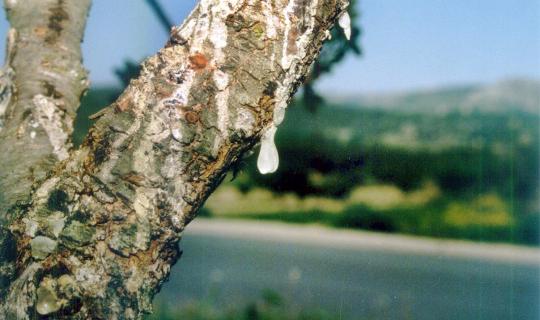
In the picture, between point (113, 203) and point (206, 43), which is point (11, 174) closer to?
point (113, 203)

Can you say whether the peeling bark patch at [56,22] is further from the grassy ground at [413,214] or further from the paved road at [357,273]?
the grassy ground at [413,214]

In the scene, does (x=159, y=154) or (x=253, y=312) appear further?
(x=253, y=312)

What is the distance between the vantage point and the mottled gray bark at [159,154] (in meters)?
0.62

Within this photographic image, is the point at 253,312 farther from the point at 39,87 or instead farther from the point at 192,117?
the point at 192,117

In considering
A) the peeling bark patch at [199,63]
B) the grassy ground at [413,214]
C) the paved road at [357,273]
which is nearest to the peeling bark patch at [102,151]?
the peeling bark patch at [199,63]

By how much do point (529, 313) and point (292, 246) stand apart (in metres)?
2.73

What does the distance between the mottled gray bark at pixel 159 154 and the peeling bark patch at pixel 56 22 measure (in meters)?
0.32

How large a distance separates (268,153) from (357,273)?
4.11 metres

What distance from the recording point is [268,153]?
0.70 meters

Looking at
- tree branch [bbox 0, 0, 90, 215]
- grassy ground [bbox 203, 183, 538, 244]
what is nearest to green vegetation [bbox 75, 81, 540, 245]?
grassy ground [bbox 203, 183, 538, 244]

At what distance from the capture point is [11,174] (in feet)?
2.65

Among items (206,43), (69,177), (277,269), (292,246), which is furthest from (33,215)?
(292,246)

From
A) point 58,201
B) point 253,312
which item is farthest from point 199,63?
point 253,312

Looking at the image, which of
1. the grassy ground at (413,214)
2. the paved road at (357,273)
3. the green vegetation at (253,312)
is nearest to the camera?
the green vegetation at (253,312)
